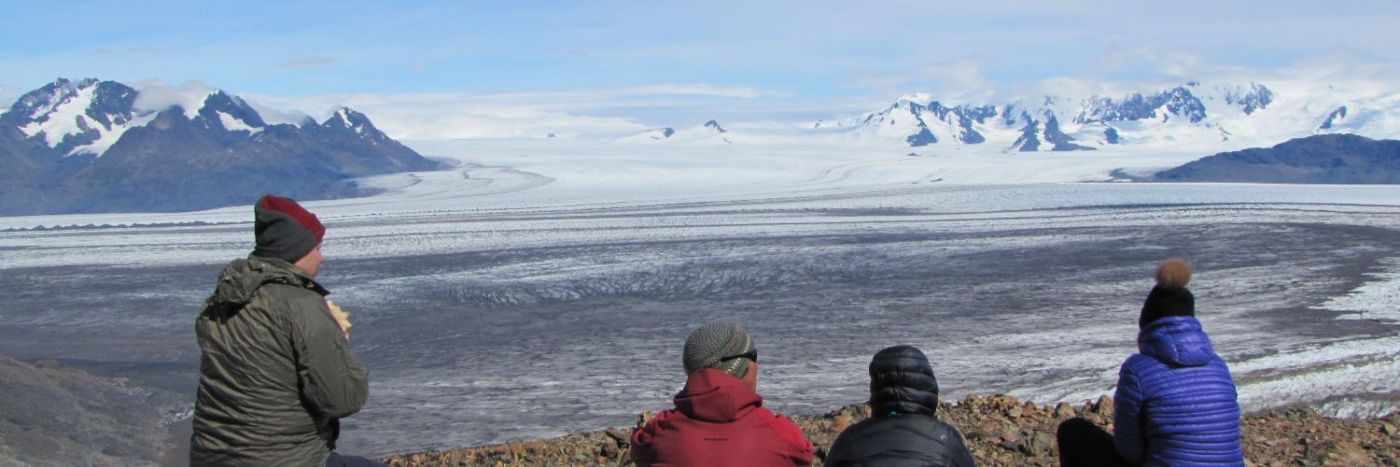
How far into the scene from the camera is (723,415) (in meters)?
3.18

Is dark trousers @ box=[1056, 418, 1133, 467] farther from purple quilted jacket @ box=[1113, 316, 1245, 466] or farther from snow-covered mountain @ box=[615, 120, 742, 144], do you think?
snow-covered mountain @ box=[615, 120, 742, 144]

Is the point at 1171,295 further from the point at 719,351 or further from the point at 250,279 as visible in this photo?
the point at 250,279

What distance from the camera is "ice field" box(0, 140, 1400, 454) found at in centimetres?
1198

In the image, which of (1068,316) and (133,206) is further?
(133,206)

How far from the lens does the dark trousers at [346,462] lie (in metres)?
3.57

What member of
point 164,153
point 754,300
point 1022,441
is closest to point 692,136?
point 164,153

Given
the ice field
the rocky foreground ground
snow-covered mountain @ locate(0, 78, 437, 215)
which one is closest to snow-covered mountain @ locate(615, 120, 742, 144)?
snow-covered mountain @ locate(0, 78, 437, 215)

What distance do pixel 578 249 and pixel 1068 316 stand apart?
587 inches

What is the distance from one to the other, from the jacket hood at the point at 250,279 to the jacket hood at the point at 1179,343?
7.71ft

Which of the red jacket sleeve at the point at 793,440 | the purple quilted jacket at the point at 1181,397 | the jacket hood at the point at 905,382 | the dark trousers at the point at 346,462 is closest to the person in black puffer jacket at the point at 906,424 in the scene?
the jacket hood at the point at 905,382

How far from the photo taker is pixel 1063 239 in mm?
29625

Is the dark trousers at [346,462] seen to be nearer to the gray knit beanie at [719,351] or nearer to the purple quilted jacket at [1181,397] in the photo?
the gray knit beanie at [719,351]

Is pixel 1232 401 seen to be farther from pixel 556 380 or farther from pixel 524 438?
pixel 556 380

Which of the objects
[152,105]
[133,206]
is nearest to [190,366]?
[133,206]
